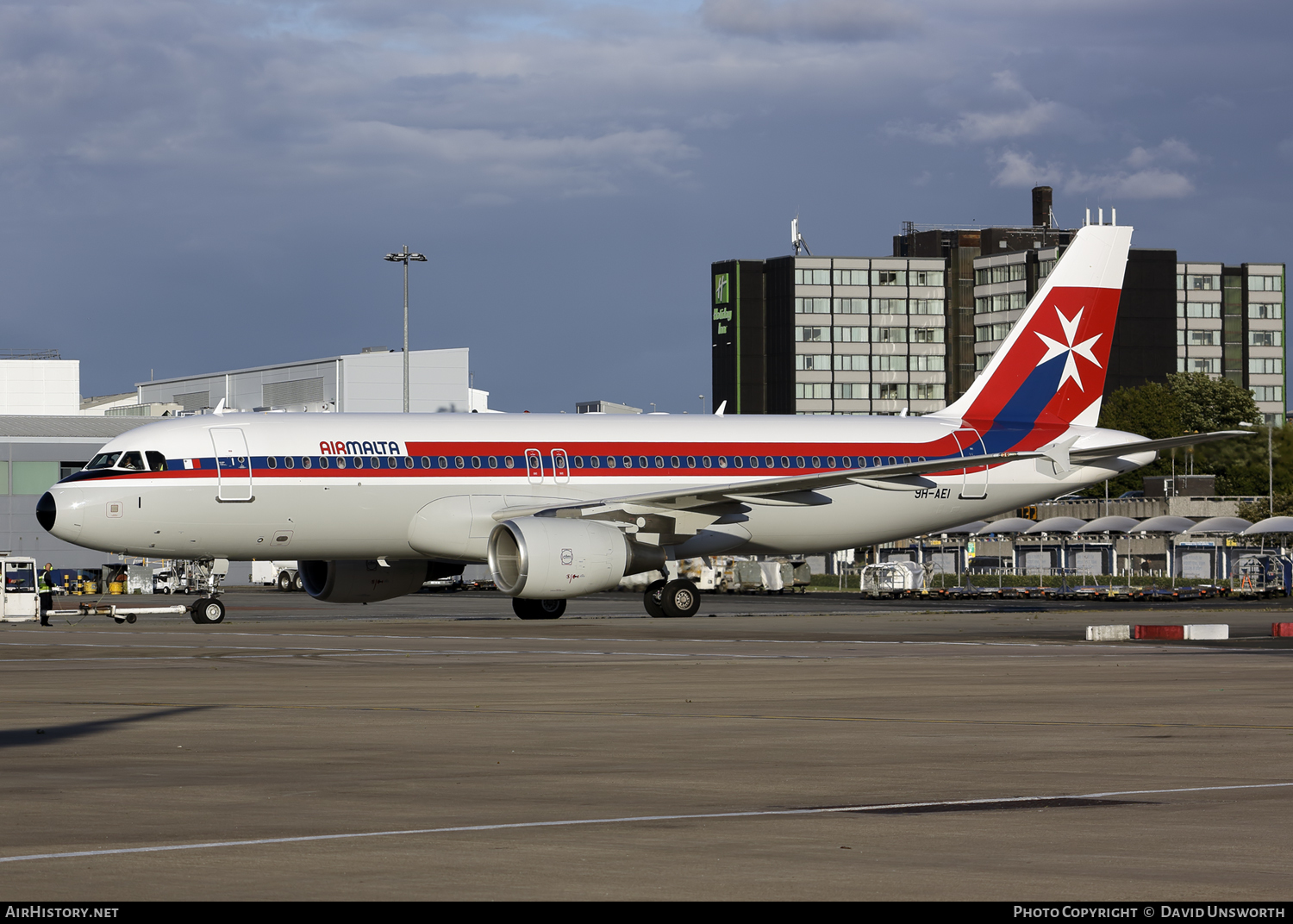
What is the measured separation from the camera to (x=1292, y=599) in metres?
57.6

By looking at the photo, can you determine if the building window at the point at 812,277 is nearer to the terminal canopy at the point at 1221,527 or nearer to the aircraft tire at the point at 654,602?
the terminal canopy at the point at 1221,527

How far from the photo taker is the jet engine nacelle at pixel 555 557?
36.4 meters

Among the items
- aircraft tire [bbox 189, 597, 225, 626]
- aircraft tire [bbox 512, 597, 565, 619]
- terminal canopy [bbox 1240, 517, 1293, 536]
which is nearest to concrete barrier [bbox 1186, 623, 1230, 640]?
aircraft tire [bbox 512, 597, 565, 619]

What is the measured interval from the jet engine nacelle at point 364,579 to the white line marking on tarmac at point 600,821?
31.4 m

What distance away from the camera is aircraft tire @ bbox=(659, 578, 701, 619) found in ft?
138

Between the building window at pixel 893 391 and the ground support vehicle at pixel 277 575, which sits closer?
the ground support vehicle at pixel 277 575

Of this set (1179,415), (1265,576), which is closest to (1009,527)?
(1265,576)

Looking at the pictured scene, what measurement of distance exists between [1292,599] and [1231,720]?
146 feet

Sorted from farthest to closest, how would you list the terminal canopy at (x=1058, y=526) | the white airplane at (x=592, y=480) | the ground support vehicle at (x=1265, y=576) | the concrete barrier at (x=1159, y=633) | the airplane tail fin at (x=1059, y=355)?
the terminal canopy at (x=1058, y=526), the ground support vehicle at (x=1265, y=576), the airplane tail fin at (x=1059, y=355), the white airplane at (x=592, y=480), the concrete barrier at (x=1159, y=633)

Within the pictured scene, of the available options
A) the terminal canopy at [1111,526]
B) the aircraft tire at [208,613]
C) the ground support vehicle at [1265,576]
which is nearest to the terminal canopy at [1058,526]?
Answer: the terminal canopy at [1111,526]

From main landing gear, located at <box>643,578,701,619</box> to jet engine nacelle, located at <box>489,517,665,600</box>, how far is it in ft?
13.5

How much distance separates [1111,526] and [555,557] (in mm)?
44247

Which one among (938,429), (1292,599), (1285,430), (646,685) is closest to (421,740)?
(646,685)

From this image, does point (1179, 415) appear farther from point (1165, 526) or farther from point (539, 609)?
point (539, 609)
